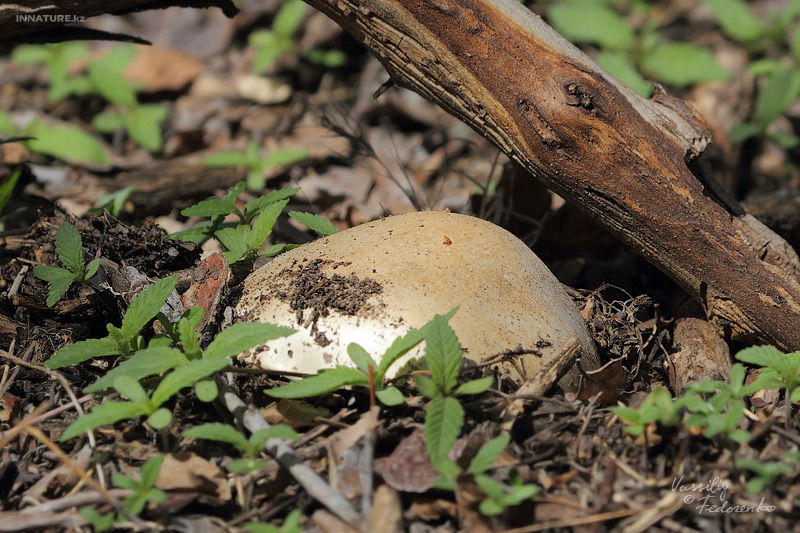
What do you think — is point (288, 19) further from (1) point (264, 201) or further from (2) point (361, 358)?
(2) point (361, 358)

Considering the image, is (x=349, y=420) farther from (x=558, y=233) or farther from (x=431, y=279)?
(x=558, y=233)

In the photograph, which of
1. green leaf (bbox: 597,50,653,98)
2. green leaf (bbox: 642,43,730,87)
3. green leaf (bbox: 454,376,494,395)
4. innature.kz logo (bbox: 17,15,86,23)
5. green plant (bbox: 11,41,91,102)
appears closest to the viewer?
green leaf (bbox: 454,376,494,395)

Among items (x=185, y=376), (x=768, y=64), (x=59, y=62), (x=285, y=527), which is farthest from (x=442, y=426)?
(x=59, y=62)

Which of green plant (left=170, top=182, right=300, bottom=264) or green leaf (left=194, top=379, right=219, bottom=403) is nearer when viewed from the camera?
green leaf (left=194, top=379, right=219, bottom=403)

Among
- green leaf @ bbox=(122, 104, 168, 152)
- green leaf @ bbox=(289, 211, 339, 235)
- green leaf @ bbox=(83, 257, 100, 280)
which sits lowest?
green leaf @ bbox=(122, 104, 168, 152)

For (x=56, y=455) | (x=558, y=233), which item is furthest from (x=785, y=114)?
(x=56, y=455)

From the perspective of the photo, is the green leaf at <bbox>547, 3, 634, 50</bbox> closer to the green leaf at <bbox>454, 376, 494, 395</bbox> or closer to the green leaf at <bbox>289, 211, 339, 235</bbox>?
the green leaf at <bbox>289, 211, 339, 235</bbox>

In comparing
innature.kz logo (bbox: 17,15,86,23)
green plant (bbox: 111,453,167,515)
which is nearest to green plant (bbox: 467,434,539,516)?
green plant (bbox: 111,453,167,515)

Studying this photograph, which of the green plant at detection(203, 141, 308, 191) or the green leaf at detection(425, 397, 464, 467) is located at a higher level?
the green leaf at detection(425, 397, 464, 467)
